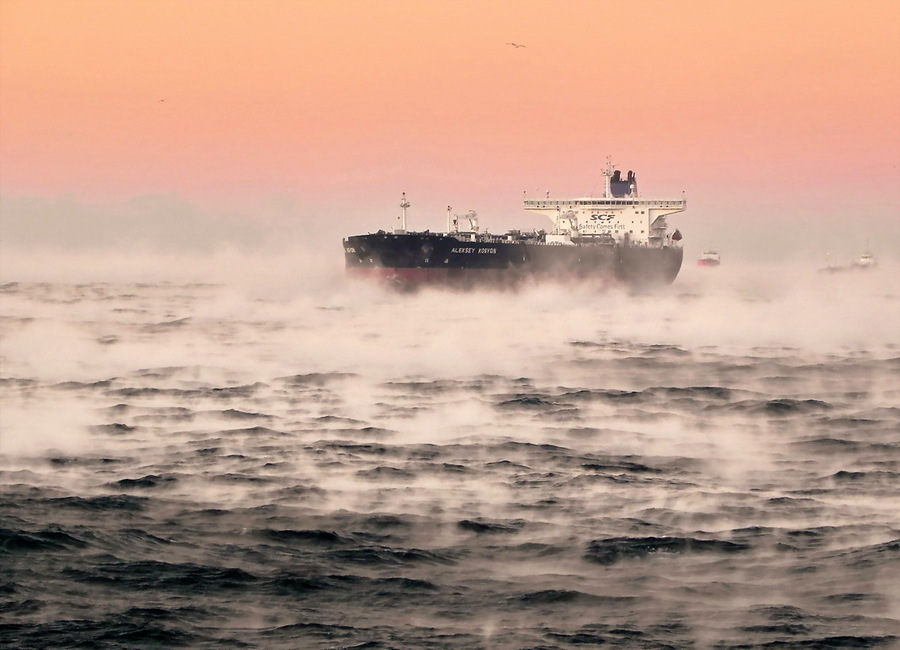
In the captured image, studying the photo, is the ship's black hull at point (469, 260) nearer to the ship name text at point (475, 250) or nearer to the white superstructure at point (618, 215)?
the ship name text at point (475, 250)

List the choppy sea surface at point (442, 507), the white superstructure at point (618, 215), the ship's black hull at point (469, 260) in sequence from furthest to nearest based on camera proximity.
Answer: the white superstructure at point (618, 215)
the ship's black hull at point (469, 260)
the choppy sea surface at point (442, 507)

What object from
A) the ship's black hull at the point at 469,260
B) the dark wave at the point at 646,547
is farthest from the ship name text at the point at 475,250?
the dark wave at the point at 646,547

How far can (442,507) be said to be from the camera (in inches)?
1052

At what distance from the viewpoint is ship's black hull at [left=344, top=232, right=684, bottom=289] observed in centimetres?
12562

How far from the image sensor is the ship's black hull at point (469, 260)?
4946 inches

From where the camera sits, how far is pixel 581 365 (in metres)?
68.5

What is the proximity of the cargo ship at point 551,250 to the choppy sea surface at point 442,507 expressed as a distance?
62.1 m

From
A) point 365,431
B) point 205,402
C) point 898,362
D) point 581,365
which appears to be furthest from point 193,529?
point 898,362

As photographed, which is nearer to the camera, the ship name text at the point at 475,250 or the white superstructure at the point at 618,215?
the ship name text at the point at 475,250

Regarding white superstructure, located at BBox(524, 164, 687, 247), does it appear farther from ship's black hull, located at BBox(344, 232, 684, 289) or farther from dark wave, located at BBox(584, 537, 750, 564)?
dark wave, located at BBox(584, 537, 750, 564)

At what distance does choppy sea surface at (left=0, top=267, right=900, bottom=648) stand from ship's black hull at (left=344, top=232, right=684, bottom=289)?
2431 inches

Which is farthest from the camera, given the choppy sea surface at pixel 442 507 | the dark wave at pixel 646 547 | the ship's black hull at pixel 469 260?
the ship's black hull at pixel 469 260

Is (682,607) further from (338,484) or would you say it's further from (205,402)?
(205,402)

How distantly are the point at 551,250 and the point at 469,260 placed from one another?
12.0 meters
